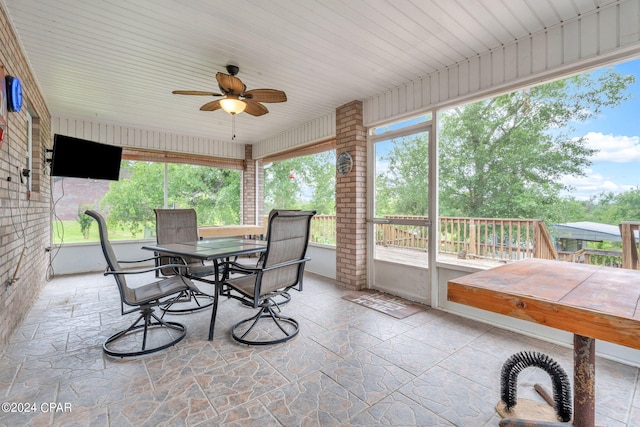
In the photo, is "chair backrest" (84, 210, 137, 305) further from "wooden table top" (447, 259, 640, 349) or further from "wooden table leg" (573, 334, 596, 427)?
"wooden table leg" (573, 334, 596, 427)

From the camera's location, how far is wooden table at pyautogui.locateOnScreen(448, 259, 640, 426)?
3.27 ft

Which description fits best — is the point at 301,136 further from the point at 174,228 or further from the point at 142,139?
the point at 142,139

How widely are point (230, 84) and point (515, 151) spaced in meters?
5.29

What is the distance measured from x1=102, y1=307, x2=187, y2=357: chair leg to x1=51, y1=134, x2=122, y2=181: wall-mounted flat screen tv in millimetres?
2537

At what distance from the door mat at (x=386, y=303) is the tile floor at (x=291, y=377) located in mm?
266

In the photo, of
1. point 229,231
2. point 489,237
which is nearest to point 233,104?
point 229,231

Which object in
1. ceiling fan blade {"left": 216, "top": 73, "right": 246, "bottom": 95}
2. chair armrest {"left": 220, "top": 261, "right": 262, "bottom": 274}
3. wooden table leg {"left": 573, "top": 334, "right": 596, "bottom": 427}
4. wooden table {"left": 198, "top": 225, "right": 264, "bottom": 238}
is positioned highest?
ceiling fan blade {"left": 216, "top": 73, "right": 246, "bottom": 95}

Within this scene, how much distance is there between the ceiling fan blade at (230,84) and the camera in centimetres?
262

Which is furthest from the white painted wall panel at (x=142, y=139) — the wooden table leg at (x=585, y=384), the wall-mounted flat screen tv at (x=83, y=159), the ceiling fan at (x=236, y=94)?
the wooden table leg at (x=585, y=384)

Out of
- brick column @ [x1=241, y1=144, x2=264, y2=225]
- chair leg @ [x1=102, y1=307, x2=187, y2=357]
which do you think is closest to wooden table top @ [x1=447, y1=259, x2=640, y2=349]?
chair leg @ [x1=102, y1=307, x2=187, y2=357]

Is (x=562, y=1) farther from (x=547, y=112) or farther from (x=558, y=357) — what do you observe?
(x=547, y=112)

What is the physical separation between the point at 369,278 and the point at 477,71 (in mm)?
2871

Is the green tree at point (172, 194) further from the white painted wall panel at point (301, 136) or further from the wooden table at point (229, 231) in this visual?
the white painted wall panel at point (301, 136)

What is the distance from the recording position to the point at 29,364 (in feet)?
7.01
